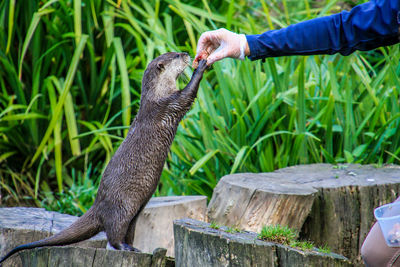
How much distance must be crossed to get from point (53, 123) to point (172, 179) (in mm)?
1101

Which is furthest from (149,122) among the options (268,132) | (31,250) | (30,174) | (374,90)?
(30,174)

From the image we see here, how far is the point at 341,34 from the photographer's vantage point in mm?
2189

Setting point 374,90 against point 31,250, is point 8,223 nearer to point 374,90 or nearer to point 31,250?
point 31,250

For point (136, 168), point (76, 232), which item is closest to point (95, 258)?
point (76, 232)

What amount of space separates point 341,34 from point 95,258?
1.48m

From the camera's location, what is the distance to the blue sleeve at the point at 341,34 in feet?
6.78

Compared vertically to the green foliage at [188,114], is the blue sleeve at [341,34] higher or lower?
higher

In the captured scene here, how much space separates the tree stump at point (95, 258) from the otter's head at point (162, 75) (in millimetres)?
980

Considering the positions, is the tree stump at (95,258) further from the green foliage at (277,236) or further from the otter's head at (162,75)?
the otter's head at (162,75)

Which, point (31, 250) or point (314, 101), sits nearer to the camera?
point (31, 250)

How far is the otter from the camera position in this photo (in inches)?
105

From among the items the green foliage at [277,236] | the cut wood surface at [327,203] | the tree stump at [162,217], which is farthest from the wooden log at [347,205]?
the green foliage at [277,236]

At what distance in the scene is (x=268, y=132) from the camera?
382 cm

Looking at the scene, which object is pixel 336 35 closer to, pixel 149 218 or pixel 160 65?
pixel 160 65
